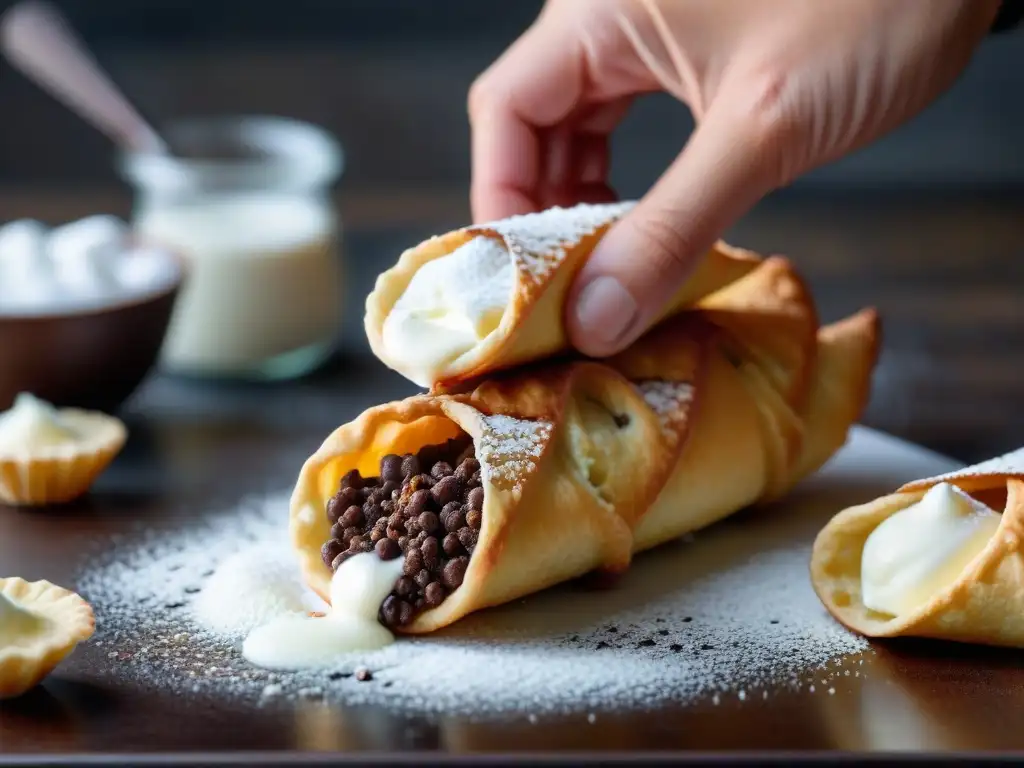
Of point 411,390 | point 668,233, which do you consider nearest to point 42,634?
point 668,233

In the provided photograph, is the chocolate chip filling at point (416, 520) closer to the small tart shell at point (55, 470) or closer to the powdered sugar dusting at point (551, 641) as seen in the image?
the powdered sugar dusting at point (551, 641)

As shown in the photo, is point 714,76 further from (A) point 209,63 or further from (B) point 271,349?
(A) point 209,63

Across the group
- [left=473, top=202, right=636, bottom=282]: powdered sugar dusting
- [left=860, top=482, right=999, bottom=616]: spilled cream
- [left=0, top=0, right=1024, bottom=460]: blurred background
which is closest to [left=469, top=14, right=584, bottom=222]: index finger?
[left=473, top=202, right=636, bottom=282]: powdered sugar dusting

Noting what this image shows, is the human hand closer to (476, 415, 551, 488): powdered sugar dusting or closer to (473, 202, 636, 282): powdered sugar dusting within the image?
(473, 202, 636, 282): powdered sugar dusting

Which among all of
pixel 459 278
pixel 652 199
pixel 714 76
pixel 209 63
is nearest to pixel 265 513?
pixel 459 278

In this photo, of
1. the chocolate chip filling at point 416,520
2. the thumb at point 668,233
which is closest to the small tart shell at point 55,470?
the chocolate chip filling at point 416,520

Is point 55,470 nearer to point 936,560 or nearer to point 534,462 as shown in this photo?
point 534,462
